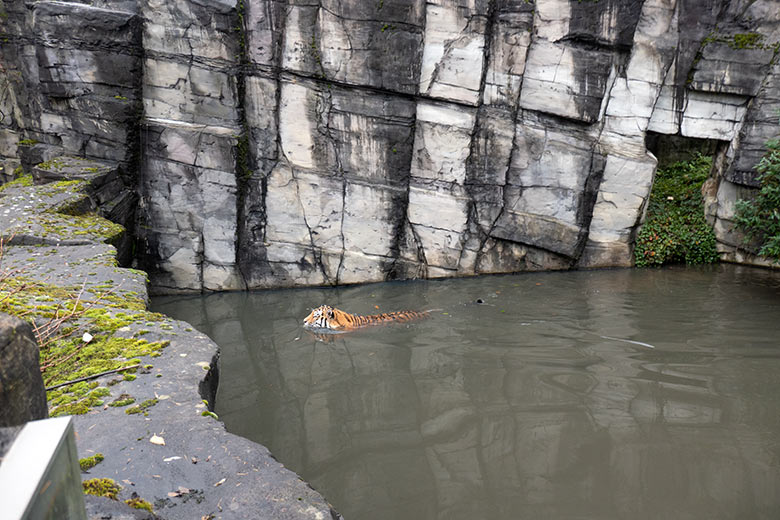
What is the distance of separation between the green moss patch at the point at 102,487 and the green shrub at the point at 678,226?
37.5 feet

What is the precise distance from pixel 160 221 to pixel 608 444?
31.4 ft

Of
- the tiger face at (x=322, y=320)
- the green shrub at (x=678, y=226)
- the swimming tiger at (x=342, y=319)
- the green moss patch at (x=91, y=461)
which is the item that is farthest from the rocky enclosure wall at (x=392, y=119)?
the green moss patch at (x=91, y=461)

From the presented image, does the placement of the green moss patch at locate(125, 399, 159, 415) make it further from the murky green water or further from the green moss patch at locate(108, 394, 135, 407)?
the murky green water

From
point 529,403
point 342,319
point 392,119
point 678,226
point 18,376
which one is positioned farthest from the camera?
point 678,226

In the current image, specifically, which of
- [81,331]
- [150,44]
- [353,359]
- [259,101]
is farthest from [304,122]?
[81,331]

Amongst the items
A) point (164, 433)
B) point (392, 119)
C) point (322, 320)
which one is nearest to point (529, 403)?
point (322, 320)

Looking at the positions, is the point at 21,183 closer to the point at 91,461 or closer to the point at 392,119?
the point at 392,119

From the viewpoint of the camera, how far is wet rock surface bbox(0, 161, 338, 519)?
2.66m

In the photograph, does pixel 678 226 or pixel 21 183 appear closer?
pixel 21 183

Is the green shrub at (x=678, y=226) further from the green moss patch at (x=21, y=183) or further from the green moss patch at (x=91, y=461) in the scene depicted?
the green moss patch at (x=21, y=183)

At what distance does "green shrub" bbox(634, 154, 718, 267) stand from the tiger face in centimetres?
721

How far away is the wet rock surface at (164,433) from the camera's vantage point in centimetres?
266

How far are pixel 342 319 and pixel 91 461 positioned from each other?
18.8 ft

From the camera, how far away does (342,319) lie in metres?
8.52
